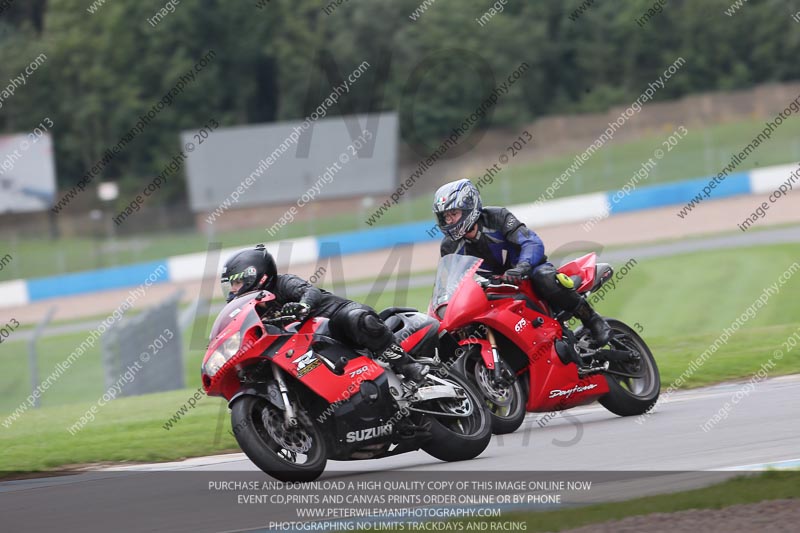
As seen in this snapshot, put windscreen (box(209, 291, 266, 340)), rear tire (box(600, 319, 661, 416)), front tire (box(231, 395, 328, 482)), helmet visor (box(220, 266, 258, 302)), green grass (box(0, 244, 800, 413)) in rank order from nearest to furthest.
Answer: front tire (box(231, 395, 328, 482)) → windscreen (box(209, 291, 266, 340)) → helmet visor (box(220, 266, 258, 302)) → rear tire (box(600, 319, 661, 416)) → green grass (box(0, 244, 800, 413))

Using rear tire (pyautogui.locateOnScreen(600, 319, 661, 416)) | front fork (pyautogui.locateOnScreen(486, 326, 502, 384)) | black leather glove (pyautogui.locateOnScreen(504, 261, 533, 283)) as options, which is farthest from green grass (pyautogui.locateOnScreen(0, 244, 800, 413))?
front fork (pyautogui.locateOnScreen(486, 326, 502, 384))

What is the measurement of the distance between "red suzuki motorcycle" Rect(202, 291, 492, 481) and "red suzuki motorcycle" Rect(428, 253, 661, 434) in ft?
1.94

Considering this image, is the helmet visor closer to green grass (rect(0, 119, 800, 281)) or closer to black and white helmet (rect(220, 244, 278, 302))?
black and white helmet (rect(220, 244, 278, 302))

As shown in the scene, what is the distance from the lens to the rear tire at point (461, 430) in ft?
25.4

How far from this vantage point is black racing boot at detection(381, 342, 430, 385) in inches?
303

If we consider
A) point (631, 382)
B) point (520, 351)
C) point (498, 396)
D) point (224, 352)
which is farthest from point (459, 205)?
point (224, 352)

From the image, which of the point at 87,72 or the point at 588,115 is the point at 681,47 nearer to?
the point at 588,115

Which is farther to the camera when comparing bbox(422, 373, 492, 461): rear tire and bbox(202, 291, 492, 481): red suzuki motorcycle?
bbox(422, 373, 492, 461): rear tire

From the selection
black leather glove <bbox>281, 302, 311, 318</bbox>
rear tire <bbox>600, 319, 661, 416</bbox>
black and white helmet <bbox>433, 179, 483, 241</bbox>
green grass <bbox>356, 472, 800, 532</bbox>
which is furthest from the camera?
rear tire <bbox>600, 319, 661, 416</bbox>

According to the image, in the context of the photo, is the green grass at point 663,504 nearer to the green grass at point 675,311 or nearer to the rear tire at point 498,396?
the rear tire at point 498,396

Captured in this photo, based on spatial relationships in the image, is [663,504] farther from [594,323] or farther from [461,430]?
[594,323]

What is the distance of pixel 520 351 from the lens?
880cm

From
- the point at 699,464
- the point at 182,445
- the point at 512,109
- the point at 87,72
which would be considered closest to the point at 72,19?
the point at 87,72

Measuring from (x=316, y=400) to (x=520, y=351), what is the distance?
2034 mm
